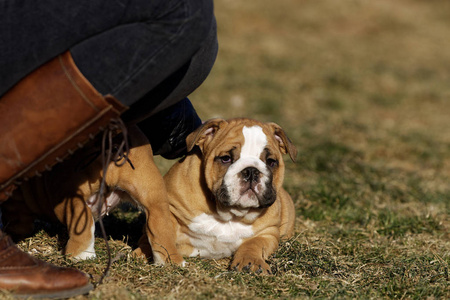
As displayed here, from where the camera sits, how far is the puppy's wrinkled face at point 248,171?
3.41 metres

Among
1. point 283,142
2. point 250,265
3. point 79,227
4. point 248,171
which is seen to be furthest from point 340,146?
point 79,227

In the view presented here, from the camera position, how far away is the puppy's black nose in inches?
134

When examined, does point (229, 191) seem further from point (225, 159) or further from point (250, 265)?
point (250, 265)

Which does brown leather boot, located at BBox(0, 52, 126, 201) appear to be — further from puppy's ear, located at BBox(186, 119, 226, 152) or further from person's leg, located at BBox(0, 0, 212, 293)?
puppy's ear, located at BBox(186, 119, 226, 152)

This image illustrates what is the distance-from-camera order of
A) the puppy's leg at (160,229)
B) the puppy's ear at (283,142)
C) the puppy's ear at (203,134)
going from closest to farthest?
the puppy's leg at (160,229) → the puppy's ear at (203,134) → the puppy's ear at (283,142)

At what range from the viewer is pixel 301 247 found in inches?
145

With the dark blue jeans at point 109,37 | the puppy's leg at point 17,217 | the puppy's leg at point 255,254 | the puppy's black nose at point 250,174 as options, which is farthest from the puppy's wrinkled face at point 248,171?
the puppy's leg at point 17,217

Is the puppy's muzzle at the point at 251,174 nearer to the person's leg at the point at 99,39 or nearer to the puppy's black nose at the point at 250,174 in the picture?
the puppy's black nose at the point at 250,174

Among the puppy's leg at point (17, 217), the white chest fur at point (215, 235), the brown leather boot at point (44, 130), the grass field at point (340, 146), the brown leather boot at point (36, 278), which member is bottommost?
the grass field at point (340, 146)

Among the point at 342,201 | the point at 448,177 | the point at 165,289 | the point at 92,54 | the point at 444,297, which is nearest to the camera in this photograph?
the point at 92,54

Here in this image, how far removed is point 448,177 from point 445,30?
10.5 meters

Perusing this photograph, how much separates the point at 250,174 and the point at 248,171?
30mm

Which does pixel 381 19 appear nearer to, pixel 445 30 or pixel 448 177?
pixel 445 30

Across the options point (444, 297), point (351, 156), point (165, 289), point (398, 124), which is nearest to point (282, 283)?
point (165, 289)
